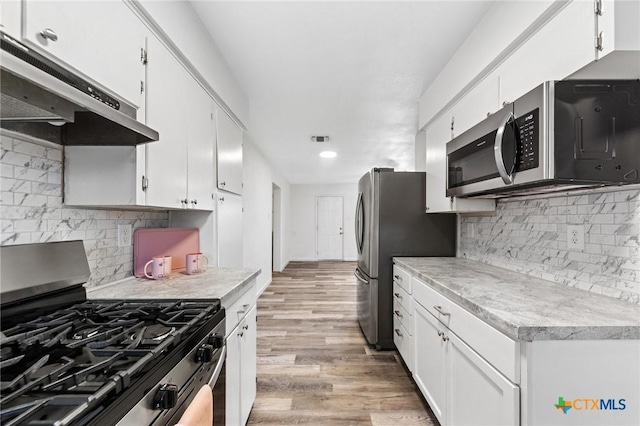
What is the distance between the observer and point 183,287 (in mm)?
1508

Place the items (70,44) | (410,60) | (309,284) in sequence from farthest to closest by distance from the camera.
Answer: (309,284)
(410,60)
(70,44)

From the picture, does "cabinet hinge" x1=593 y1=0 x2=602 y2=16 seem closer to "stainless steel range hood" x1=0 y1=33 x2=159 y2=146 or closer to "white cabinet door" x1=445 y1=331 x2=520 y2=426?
"white cabinet door" x1=445 y1=331 x2=520 y2=426

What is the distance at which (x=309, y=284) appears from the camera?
5754 mm

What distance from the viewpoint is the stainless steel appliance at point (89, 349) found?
600mm

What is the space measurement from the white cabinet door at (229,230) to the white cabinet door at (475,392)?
156 centimetres

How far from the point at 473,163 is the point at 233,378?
5.57ft

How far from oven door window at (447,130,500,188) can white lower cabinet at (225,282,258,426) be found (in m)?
1.43

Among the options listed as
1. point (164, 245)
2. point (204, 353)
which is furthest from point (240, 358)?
point (164, 245)

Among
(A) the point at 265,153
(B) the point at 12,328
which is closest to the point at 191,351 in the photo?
(B) the point at 12,328

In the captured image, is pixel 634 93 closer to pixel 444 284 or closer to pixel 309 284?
pixel 444 284

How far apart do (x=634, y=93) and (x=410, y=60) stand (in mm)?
1313

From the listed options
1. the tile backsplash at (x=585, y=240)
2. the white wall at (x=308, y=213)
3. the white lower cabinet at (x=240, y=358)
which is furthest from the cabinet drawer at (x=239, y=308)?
the white wall at (x=308, y=213)

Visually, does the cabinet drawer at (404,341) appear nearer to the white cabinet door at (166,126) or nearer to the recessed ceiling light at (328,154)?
the white cabinet door at (166,126)

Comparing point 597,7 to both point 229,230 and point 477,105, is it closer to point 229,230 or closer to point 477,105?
→ point 477,105
